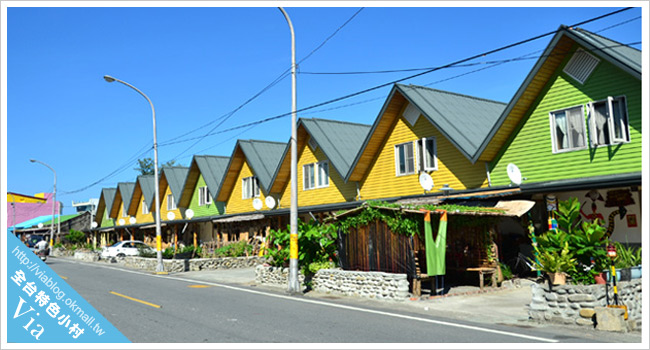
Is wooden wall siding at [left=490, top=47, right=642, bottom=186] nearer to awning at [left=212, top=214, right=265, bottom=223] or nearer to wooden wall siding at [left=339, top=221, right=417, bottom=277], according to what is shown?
wooden wall siding at [left=339, top=221, right=417, bottom=277]

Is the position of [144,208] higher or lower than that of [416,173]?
higher

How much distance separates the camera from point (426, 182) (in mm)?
20531

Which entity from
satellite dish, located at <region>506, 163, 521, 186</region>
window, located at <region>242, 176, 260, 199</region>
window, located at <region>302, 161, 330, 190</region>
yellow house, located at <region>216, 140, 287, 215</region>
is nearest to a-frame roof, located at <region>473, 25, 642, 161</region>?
satellite dish, located at <region>506, 163, 521, 186</region>

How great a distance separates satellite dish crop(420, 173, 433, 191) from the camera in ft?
67.3

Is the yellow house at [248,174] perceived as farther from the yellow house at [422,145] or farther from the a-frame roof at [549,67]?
the a-frame roof at [549,67]

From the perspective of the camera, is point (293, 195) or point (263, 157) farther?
point (263, 157)

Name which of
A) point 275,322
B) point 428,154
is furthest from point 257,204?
point 275,322

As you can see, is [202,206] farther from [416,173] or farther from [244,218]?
[416,173]

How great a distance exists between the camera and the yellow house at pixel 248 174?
1300 inches

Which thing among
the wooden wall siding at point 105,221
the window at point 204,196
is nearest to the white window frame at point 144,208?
the wooden wall siding at point 105,221

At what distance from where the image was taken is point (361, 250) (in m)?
16.3

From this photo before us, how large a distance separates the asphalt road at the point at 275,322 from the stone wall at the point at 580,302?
3.09ft

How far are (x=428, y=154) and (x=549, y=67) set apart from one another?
592 cm

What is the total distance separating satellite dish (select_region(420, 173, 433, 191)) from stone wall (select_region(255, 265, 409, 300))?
5.70 m
